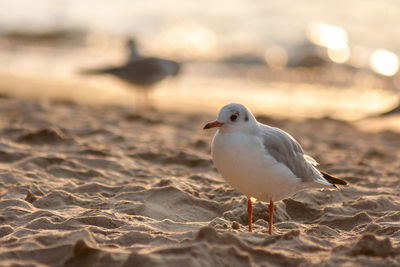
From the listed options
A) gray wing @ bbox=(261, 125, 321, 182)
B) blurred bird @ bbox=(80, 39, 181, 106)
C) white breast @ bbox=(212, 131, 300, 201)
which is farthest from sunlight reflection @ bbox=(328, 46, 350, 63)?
white breast @ bbox=(212, 131, 300, 201)

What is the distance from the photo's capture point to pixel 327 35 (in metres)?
19.5

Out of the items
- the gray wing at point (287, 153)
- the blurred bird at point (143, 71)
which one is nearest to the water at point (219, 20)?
the blurred bird at point (143, 71)

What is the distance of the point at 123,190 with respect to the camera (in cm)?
471

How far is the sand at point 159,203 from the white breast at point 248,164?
0.30 meters

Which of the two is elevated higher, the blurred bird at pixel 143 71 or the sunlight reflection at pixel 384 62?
the sunlight reflection at pixel 384 62

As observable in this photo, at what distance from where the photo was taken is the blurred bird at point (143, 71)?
423 inches

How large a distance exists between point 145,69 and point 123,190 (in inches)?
252

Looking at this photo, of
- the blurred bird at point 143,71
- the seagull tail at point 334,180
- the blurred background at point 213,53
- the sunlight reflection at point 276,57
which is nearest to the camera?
the seagull tail at point 334,180

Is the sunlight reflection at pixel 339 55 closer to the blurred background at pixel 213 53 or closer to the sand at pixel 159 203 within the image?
the blurred background at pixel 213 53

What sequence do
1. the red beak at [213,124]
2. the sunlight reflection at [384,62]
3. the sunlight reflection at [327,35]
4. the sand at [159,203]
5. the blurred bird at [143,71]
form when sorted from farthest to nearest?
the sunlight reflection at [327,35] → the sunlight reflection at [384,62] → the blurred bird at [143,71] → the red beak at [213,124] → the sand at [159,203]

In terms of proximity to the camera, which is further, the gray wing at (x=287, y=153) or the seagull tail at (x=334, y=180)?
the seagull tail at (x=334, y=180)

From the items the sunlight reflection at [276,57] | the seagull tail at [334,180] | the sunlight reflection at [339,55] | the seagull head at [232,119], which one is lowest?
the seagull tail at [334,180]

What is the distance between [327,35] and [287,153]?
16540 mm

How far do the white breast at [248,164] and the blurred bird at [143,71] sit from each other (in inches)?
275
